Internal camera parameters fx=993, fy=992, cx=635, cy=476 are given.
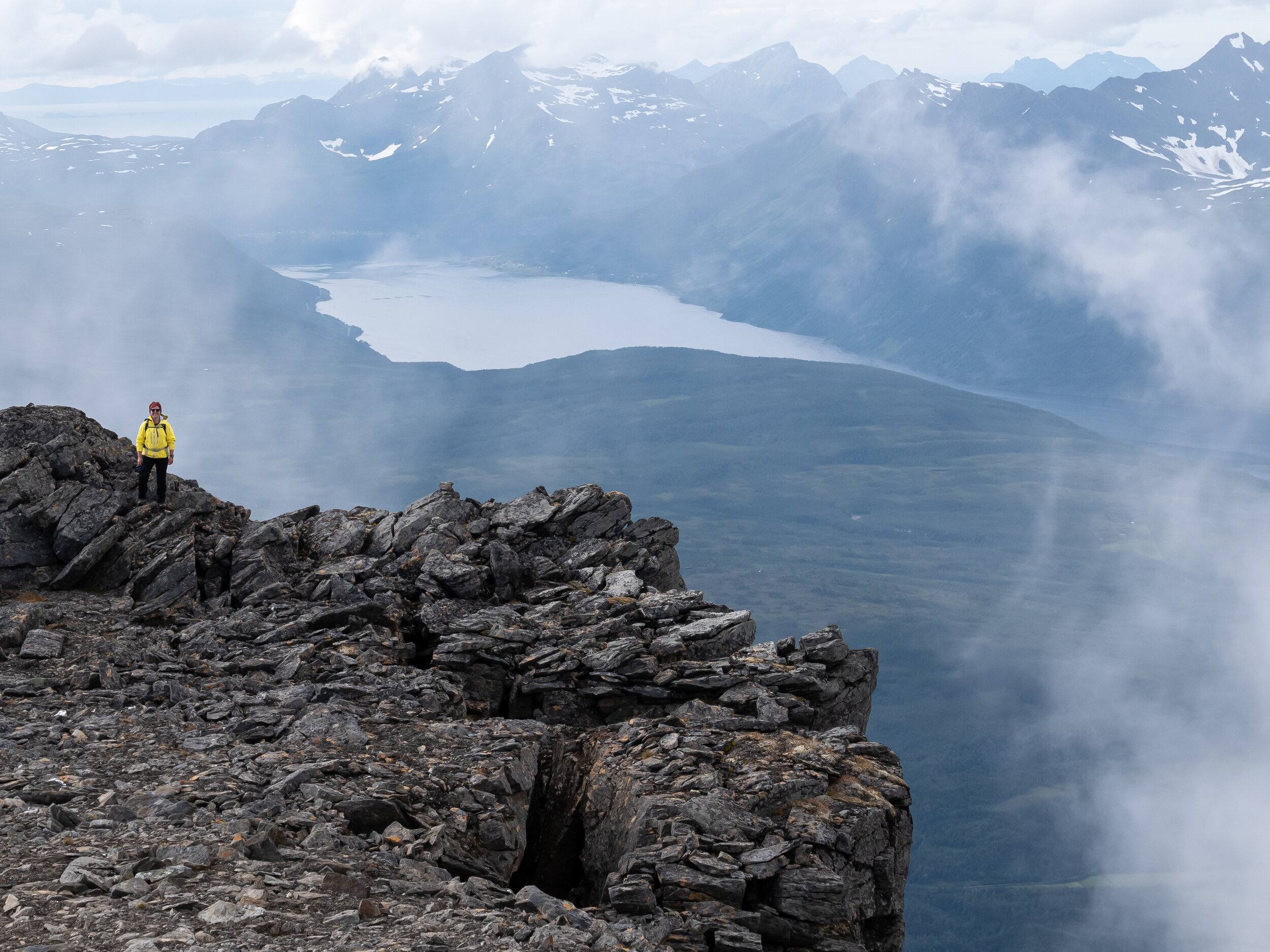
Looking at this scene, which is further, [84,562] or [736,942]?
[84,562]

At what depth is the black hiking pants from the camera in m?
37.6

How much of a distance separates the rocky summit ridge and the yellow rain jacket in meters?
2.42

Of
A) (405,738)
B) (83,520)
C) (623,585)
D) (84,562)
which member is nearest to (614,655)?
(623,585)

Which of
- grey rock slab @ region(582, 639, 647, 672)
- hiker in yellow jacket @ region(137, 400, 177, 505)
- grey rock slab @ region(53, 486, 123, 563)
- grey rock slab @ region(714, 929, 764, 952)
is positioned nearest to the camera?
grey rock slab @ region(714, 929, 764, 952)

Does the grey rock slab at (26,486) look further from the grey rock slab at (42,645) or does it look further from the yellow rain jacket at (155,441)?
the grey rock slab at (42,645)

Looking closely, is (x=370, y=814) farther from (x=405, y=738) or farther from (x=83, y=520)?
(x=83, y=520)

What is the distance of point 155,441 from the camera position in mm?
37156

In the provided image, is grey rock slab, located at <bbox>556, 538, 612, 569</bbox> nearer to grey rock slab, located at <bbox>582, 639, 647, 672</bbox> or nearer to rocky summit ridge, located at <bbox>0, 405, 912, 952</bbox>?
rocky summit ridge, located at <bbox>0, 405, 912, 952</bbox>

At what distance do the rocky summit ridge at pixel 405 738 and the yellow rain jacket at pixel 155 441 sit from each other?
2419 mm

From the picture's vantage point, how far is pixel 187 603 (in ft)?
113

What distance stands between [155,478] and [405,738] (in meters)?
19.6

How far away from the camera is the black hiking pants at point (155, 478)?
37.6 meters

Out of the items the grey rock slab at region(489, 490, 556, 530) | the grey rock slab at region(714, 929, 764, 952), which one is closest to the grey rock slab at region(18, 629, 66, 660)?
A: the grey rock slab at region(489, 490, 556, 530)

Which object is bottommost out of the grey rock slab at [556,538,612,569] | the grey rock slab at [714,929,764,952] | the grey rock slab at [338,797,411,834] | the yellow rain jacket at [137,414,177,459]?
the grey rock slab at [714,929,764,952]
